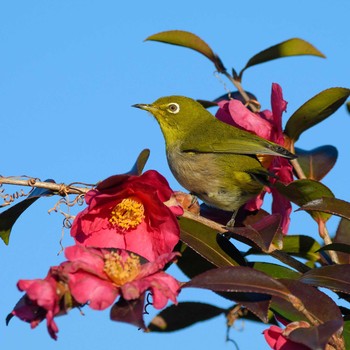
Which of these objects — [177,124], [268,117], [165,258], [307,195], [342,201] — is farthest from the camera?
[177,124]

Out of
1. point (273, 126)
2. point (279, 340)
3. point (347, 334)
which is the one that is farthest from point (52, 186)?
point (273, 126)

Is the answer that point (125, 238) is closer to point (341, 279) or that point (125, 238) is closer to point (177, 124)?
point (341, 279)

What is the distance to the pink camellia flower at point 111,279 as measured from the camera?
1.99 metres

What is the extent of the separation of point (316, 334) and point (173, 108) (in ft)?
10.0

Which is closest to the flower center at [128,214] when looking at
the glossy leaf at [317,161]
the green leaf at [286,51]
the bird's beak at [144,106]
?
the glossy leaf at [317,161]

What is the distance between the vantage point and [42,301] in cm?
189

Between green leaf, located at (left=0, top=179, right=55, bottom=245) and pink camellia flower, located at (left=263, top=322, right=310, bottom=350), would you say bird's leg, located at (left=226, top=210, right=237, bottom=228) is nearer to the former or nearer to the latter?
green leaf, located at (left=0, top=179, right=55, bottom=245)

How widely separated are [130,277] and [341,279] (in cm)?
69

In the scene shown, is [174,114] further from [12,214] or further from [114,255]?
[114,255]

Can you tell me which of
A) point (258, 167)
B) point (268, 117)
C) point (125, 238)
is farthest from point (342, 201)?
point (258, 167)

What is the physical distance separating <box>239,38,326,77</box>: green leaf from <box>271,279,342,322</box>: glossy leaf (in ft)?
6.60

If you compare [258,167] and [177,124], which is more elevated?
[177,124]

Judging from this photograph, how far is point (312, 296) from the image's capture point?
2.22 meters

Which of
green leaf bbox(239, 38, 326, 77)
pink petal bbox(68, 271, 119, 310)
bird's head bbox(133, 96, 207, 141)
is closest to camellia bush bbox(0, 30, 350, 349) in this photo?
pink petal bbox(68, 271, 119, 310)
